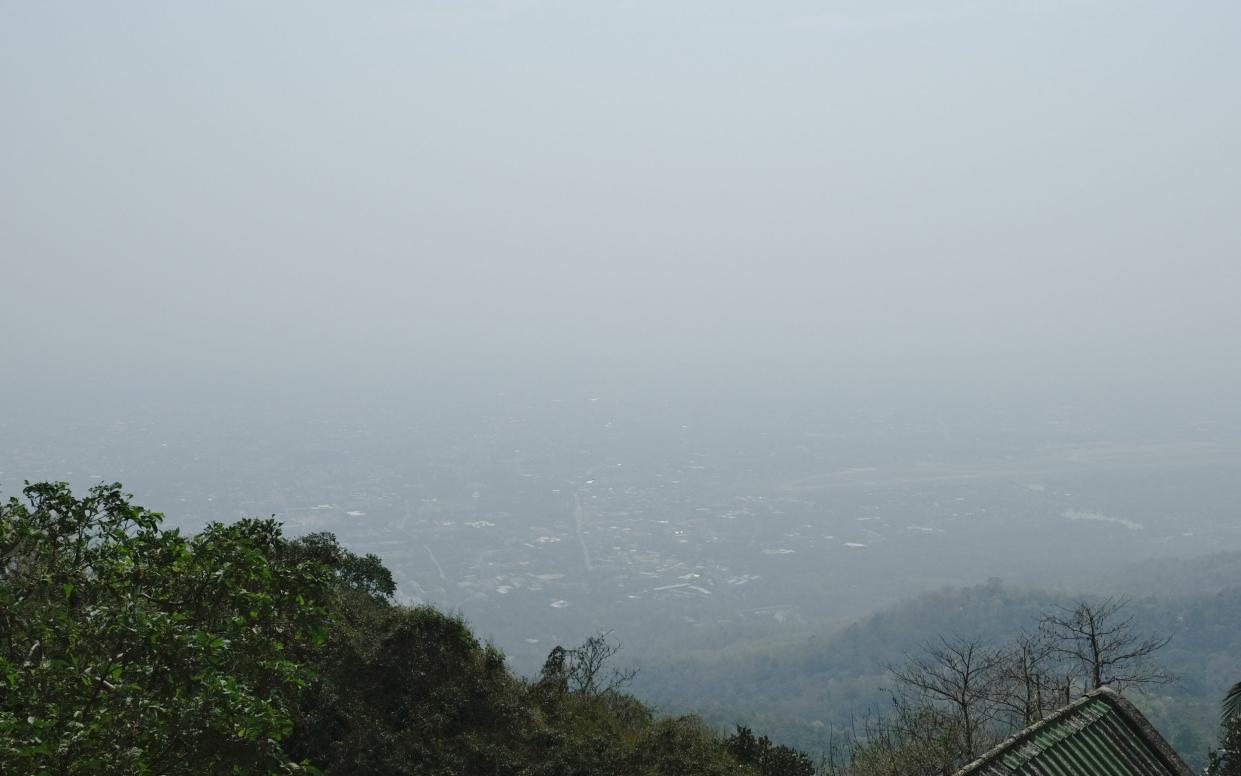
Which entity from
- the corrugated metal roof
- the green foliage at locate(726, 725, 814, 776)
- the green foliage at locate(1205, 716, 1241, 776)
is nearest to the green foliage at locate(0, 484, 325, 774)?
the corrugated metal roof

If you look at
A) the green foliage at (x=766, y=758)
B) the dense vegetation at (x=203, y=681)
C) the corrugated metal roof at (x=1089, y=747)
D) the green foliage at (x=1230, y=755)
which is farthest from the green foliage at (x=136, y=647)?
the green foliage at (x=1230, y=755)

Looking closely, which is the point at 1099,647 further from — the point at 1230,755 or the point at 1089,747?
the point at 1089,747

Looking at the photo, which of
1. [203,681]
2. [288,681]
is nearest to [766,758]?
[288,681]

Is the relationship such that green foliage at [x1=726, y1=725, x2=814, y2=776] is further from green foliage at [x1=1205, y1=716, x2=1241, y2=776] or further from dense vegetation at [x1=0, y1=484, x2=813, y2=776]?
green foliage at [x1=1205, y1=716, x2=1241, y2=776]

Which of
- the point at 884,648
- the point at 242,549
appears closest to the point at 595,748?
the point at 242,549

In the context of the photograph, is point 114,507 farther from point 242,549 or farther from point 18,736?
point 18,736

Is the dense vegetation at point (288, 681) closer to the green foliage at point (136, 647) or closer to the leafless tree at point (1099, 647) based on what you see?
the green foliage at point (136, 647)
